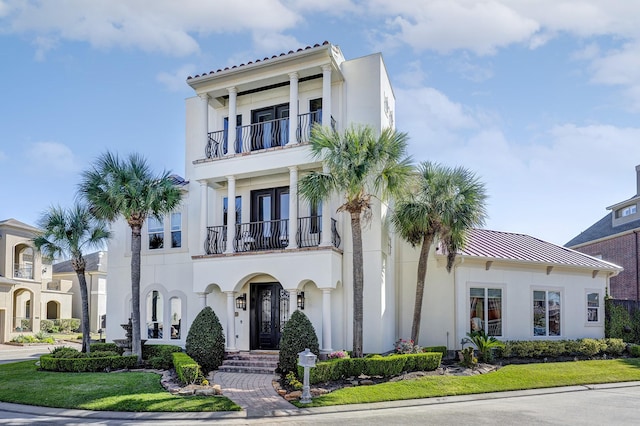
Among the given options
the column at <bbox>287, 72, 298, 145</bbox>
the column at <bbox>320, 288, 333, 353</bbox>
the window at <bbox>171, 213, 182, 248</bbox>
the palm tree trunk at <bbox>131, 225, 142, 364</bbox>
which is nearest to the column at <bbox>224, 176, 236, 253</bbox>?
the column at <bbox>287, 72, 298, 145</bbox>

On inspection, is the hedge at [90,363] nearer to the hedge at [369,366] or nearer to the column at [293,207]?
the column at [293,207]

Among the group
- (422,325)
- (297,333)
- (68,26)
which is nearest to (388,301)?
(422,325)

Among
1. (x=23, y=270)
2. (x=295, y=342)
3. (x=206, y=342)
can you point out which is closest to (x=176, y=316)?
(x=206, y=342)

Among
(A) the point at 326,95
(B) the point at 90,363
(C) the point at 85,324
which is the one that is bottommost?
(B) the point at 90,363

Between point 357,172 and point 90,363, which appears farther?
point 90,363

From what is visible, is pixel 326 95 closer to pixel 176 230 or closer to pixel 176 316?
pixel 176 230

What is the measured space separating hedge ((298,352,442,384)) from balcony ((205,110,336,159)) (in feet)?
26.6

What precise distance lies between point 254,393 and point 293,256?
5.06 meters

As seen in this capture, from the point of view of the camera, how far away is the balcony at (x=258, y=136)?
18453 mm

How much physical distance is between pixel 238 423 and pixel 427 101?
1075 centimetres

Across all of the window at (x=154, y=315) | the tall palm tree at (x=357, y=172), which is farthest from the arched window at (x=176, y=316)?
the tall palm tree at (x=357, y=172)

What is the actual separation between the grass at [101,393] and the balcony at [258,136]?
8410 mm

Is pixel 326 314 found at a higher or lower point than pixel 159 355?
higher

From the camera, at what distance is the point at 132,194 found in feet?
57.1
